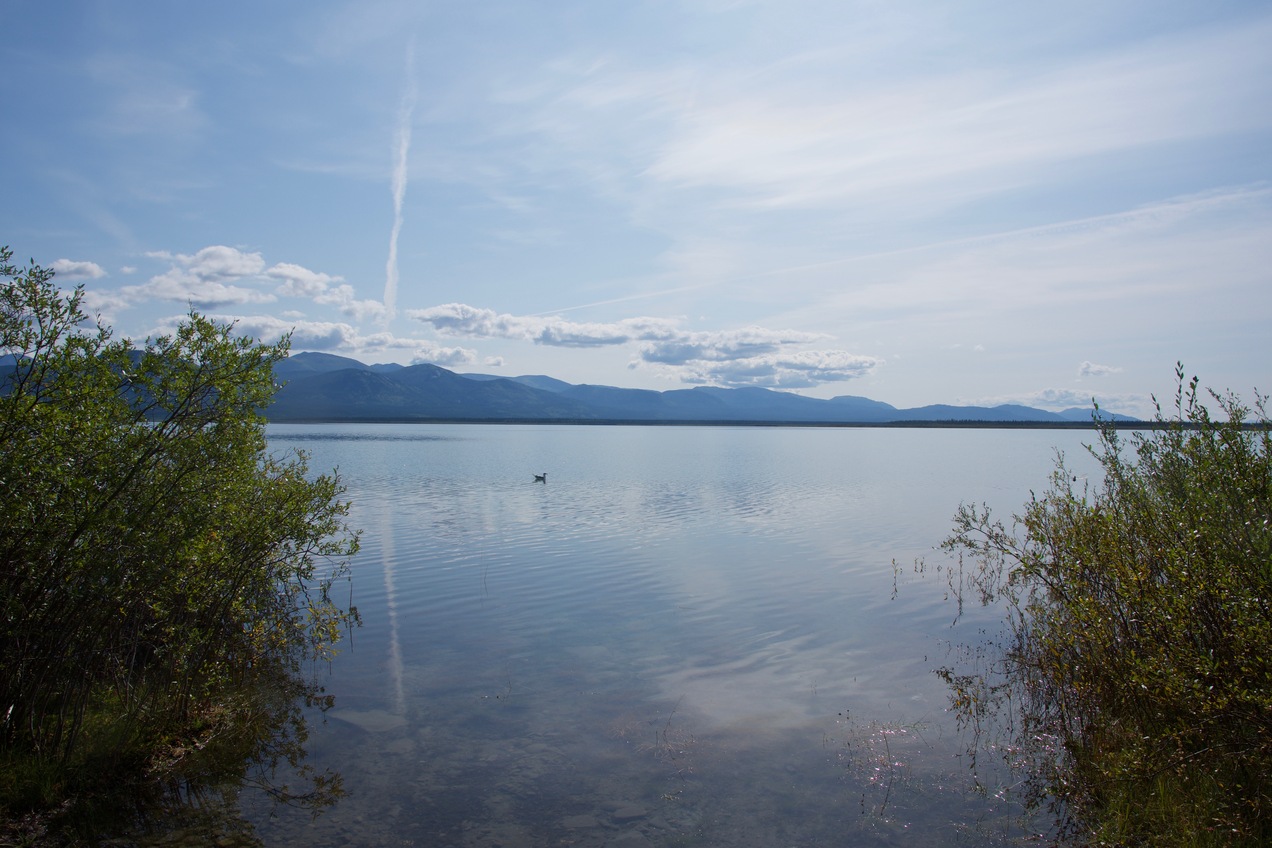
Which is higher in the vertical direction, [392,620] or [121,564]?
[121,564]

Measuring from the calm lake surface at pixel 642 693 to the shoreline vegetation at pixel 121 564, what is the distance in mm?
1734

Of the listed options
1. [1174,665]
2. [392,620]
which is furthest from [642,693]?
[1174,665]

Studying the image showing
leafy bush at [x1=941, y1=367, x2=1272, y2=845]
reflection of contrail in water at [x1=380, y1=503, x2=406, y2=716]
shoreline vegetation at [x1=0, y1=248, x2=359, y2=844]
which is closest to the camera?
leafy bush at [x1=941, y1=367, x2=1272, y2=845]

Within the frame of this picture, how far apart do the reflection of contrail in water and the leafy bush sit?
1141 cm

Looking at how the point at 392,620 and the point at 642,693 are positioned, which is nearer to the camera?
the point at 642,693

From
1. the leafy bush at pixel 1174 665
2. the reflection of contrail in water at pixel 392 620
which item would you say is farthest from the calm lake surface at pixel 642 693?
the leafy bush at pixel 1174 665

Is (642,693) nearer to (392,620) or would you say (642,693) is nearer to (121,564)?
(392,620)

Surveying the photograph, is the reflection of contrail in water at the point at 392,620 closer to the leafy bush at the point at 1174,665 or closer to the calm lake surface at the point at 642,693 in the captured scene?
the calm lake surface at the point at 642,693

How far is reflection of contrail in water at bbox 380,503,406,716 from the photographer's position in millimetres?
15992

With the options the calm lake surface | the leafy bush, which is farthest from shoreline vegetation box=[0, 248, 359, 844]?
the leafy bush

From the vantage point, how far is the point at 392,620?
22.1 m

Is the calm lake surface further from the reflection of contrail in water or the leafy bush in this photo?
the leafy bush

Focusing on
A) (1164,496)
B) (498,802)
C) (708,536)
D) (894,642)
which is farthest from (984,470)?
(498,802)

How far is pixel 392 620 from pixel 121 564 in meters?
11.9
